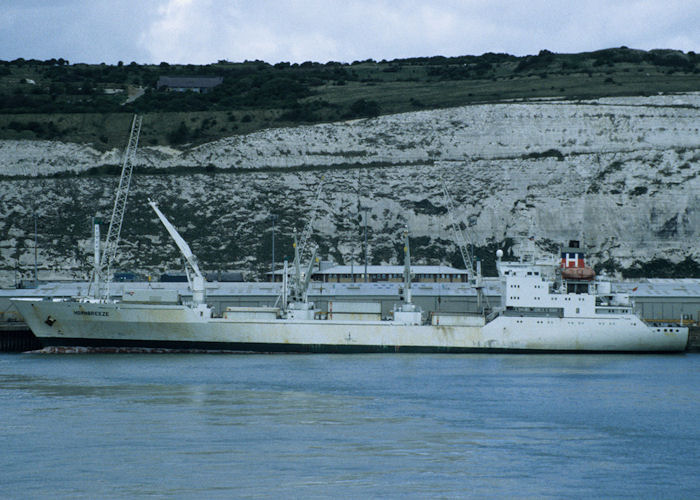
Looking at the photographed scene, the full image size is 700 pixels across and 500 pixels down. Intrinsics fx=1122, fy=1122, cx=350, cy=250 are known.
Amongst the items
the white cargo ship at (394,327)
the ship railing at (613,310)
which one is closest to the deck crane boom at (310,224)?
the white cargo ship at (394,327)

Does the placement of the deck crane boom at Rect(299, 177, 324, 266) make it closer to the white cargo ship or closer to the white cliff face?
the white cliff face

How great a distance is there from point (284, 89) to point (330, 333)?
311ft

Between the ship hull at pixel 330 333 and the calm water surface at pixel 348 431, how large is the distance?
31.1ft

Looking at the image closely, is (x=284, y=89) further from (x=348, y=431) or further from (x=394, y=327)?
(x=348, y=431)

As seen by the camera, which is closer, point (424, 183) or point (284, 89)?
point (424, 183)

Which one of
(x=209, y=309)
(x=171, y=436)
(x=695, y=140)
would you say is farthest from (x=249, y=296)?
(x=695, y=140)

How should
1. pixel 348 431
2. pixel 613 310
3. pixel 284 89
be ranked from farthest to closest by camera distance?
1. pixel 284 89
2. pixel 613 310
3. pixel 348 431

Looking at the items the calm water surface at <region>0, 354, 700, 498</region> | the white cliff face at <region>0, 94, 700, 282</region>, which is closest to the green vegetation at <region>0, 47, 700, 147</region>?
the white cliff face at <region>0, 94, 700, 282</region>

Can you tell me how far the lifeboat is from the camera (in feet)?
243

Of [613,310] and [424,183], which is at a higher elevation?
[424,183]

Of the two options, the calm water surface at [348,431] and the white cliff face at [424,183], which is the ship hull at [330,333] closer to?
the calm water surface at [348,431]

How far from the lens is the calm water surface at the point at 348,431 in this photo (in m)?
33.3

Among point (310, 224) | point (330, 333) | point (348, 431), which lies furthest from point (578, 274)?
point (348, 431)

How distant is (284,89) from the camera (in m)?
164
